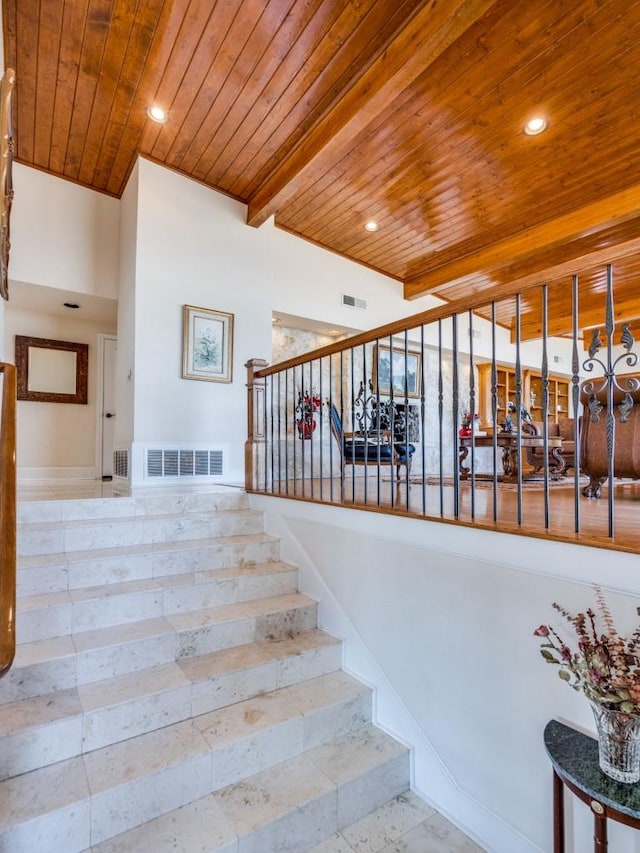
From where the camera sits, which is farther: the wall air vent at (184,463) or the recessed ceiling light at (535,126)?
the wall air vent at (184,463)

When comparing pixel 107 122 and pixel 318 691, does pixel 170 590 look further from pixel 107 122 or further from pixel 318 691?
pixel 107 122

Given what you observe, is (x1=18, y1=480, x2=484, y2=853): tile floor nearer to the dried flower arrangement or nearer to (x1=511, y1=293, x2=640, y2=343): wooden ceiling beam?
the dried flower arrangement

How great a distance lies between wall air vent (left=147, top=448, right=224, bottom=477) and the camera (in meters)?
4.34

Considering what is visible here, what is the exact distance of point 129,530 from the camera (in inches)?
107

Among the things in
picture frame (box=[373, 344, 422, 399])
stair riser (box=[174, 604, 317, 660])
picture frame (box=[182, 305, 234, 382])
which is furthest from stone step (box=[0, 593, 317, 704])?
picture frame (box=[373, 344, 422, 399])

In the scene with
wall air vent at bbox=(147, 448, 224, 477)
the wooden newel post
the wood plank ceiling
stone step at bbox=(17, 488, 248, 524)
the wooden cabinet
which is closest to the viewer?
stone step at bbox=(17, 488, 248, 524)

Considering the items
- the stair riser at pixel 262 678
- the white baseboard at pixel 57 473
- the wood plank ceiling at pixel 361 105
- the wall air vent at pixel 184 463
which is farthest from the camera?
the white baseboard at pixel 57 473

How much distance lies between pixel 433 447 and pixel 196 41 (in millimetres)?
5805

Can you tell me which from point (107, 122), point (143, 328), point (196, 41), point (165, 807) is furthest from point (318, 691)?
point (107, 122)

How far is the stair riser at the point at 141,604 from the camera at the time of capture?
6.64ft

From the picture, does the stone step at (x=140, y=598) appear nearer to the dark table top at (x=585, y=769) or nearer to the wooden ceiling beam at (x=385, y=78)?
the dark table top at (x=585, y=769)

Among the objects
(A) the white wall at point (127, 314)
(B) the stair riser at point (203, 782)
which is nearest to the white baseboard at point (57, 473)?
(A) the white wall at point (127, 314)

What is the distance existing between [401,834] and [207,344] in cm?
412

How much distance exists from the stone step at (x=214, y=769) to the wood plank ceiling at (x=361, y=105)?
2037mm
